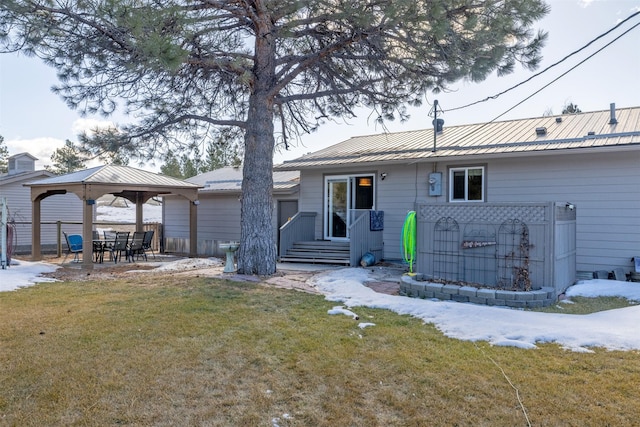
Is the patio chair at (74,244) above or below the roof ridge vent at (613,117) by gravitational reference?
below

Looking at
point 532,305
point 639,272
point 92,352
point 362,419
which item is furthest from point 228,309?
point 639,272

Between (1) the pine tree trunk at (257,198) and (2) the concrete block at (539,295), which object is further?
(1) the pine tree trunk at (257,198)

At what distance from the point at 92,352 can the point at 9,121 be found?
8943 mm

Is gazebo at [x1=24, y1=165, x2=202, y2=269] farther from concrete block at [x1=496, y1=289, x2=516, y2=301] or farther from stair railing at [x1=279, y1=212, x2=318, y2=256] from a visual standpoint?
concrete block at [x1=496, y1=289, x2=516, y2=301]

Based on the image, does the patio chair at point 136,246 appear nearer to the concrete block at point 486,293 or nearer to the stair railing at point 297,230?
the stair railing at point 297,230

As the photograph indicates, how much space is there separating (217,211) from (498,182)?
957 centimetres

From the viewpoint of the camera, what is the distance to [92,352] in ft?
13.8

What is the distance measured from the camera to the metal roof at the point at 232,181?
14.1 m

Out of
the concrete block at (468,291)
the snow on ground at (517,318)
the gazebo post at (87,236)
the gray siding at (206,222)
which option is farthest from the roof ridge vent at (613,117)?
the gazebo post at (87,236)

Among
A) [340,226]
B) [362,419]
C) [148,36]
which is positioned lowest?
[362,419]

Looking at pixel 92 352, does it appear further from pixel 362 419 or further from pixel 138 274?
pixel 138 274

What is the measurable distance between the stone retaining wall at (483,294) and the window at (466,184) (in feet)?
12.7

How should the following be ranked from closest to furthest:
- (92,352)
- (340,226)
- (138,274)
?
(92,352) < (138,274) < (340,226)

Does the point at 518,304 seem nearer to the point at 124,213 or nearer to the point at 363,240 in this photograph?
the point at 363,240
